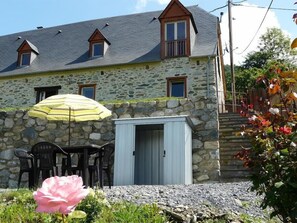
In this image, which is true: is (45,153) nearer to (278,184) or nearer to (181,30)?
(278,184)

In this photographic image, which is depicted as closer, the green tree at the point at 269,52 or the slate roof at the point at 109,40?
the slate roof at the point at 109,40

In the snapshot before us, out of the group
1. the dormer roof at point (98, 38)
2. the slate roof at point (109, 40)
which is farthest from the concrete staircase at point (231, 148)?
the dormer roof at point (98, 38)

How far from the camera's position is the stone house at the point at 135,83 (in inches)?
348

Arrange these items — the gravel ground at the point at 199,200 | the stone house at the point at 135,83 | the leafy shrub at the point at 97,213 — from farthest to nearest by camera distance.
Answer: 1. the stone house at the point at 135,83
2. the gravel ground at the point at 199,200
3. the leafy shrub at the point at 97,213

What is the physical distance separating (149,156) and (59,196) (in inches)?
335

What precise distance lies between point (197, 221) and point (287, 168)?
77.3 inches

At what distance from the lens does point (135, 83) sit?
15.7m

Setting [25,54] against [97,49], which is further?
[25,54]

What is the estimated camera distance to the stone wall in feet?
29.7

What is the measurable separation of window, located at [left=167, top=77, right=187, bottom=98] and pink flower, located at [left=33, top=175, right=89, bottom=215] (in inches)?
543

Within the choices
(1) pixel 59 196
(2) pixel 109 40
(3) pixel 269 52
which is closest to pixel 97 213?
(1) pixel 59 196

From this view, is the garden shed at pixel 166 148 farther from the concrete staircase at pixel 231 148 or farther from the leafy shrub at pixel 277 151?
the leafy shrub at pixel 277 151

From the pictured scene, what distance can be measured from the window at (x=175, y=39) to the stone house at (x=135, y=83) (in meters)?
0.04

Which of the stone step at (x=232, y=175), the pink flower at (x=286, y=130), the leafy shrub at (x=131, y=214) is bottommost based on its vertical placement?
the stone step at (x=232, y=175)
